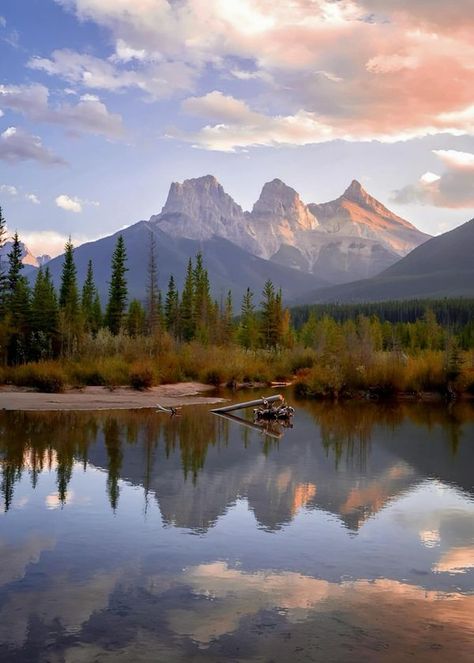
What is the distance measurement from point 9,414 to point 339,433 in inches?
566

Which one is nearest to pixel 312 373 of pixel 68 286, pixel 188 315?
pixel 68 286

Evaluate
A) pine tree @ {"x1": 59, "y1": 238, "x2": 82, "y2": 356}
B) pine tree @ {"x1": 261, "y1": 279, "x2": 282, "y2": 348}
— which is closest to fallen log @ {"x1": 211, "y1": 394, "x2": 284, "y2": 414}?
pine tree @ {"x1": 59, "y1": 238, "x2": 82, "y2": 356}

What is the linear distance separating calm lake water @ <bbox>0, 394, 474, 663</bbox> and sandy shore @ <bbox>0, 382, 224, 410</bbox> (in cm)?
1099

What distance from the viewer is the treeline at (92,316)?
5372 cm

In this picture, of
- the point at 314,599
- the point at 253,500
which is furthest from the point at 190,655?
the point at 253,500

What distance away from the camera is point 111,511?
45.3 ft

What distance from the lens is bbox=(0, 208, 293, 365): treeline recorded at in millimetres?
53719

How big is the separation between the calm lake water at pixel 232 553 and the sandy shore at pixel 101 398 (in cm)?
1099

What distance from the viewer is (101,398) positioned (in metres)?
37.2

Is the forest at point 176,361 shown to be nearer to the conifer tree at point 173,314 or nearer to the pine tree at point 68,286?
the pine tree at point 68,286

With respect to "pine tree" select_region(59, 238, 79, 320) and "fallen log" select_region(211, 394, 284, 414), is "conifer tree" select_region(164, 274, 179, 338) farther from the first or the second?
"fallen log" select_region(211, 394, 284, 414)

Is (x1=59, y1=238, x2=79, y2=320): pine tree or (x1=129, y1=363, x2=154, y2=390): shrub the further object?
(x1=59, y1=238, x2=79, y2=320): pine tree

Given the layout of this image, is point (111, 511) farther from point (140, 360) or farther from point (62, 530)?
point (140, 360)

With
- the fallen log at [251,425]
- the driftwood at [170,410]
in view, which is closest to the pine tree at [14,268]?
the driftwood at [170,410]
